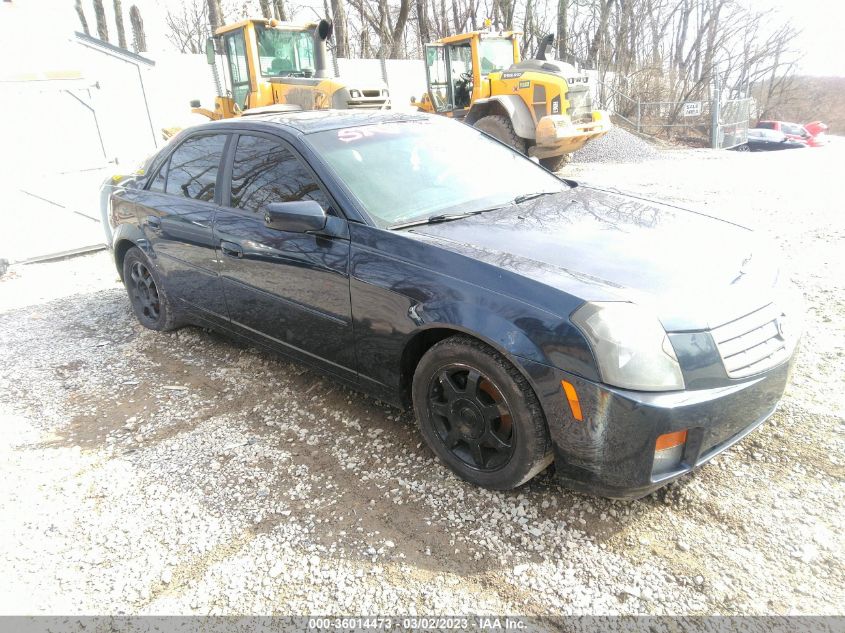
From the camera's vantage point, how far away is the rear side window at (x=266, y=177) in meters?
3.22

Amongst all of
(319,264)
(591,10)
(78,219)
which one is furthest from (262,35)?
(591,10)

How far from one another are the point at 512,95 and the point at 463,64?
5.59ft

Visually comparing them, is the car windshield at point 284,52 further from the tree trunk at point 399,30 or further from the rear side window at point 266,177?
the tree trunk at point 399,30

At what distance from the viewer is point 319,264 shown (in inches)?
121

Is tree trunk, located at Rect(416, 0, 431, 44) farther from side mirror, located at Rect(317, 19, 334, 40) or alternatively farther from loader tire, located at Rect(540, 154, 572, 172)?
side mirror, located at Rect(317, 19, 334, 40)

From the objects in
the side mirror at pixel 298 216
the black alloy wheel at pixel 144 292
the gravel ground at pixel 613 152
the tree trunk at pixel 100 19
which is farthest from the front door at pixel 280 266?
the tree trunk at pixel 100 19

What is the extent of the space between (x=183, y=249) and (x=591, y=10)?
33.2 meters

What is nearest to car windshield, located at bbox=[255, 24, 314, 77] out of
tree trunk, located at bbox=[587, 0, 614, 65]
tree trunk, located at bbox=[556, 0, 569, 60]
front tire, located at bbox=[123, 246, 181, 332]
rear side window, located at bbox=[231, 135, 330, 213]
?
front tire, located at bbox=[123, 246, 181, 332]

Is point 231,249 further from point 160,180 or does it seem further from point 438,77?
point 438,77

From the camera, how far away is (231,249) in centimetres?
362

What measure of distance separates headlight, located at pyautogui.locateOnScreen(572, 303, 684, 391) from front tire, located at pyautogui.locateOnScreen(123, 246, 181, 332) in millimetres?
3500

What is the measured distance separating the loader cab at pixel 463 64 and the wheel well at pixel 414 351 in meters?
11.0

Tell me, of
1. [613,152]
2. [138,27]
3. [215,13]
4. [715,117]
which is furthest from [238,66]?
[138,27]

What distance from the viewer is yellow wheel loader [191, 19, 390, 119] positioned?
1032cm
